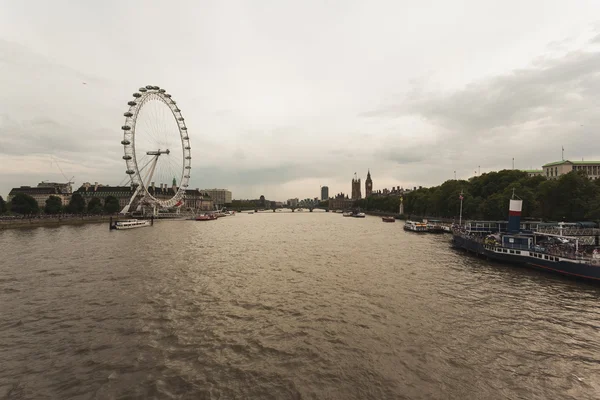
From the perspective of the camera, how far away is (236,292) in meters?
25.2

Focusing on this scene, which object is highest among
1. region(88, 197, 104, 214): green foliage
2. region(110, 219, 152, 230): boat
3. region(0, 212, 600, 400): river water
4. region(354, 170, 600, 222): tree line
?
region(354, 170, 600, 222): tree line

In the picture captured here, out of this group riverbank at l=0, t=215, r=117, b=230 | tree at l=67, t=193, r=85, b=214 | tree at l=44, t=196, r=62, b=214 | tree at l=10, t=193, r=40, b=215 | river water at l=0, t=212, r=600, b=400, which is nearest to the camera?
river water at l=0, t=212, r=600, b=400

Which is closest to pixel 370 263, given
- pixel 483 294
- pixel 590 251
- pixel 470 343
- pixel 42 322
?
pixel 483 294

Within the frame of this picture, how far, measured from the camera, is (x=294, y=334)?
1722 centimetres

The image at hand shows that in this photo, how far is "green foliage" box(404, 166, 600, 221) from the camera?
204 feet

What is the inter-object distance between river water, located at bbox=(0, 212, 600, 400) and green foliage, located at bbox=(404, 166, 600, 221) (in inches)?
1688

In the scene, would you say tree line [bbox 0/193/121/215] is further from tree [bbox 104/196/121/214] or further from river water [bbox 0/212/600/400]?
river water [bbox 0/212/600/400]

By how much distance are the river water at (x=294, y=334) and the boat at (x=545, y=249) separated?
1518 mm

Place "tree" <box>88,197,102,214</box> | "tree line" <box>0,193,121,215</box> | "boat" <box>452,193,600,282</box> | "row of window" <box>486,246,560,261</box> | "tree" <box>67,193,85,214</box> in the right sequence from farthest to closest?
"tree" <box>88,197,102,214</box> → "tree" <box>67,193,85,214</box> → "tree line" <box>0,193,121,215</box> → "row of window" <box>486,246,560,261</box> → "boat" <box>452,193,600,282</box>

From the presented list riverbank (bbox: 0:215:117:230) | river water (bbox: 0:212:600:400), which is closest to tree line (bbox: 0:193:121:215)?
riverbank (bbox: 0:215:117:230)

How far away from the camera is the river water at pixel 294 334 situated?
12500mm

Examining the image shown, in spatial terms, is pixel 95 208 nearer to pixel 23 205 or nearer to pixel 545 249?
pixel 23 205

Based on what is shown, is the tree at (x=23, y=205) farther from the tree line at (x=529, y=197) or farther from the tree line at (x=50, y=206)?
the tree line at (x=529, y=197)

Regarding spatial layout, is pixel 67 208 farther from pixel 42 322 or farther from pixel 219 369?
pixel 219 369
